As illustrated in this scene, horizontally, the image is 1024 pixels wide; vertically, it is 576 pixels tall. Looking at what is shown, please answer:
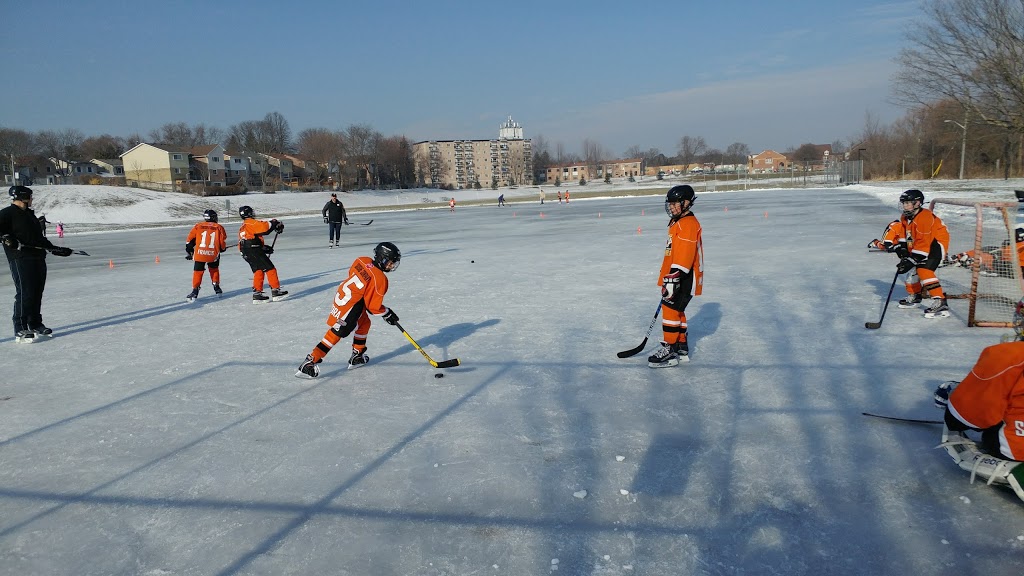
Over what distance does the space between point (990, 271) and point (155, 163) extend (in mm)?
89980

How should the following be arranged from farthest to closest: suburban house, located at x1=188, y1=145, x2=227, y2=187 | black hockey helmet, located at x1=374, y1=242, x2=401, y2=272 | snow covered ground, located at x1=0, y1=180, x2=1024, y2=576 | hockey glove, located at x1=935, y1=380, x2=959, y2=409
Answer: suburban house, located at x1=188, y1=145, x2=227, y2=187, black hockey helmet, located at x1=374, y1=242, x2=401, y2=272, hockey glove, located at x1=935, y1=380, x2=959, y2=409, snow covered ground, located at x1=0, y1=180, x2=1024, y2=576

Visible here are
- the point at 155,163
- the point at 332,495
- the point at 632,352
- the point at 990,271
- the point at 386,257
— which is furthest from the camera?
the point at 155,163

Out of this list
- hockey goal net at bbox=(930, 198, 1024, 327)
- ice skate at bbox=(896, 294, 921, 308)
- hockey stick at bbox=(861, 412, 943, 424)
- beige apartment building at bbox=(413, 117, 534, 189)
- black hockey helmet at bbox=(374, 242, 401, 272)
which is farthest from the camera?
beige apartment building at bbox=(413, 117, 534, 189)

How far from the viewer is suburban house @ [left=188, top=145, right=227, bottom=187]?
81.4 m

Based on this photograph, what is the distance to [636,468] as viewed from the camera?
3.61 m

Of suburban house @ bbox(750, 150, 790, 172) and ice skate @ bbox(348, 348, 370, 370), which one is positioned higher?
suburban house @ bbox(750, 150, 790, 172)

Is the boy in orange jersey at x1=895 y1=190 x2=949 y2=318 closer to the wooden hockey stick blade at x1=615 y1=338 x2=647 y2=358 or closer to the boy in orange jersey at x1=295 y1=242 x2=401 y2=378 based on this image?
the wooden hockey stick blade at x1=615 y1=338 x2=647 y2=358

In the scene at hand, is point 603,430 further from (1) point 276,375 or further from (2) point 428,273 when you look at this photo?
(2) point 428,273

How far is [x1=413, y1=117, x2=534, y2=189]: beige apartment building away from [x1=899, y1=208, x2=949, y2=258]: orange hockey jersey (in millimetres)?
120282

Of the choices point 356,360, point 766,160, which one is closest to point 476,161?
point 766,160

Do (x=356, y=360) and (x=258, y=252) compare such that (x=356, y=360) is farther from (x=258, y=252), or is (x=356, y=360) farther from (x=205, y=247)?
(x=205, y=247)

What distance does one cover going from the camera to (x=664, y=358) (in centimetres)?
556

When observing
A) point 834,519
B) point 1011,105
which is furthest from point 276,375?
point 1011,105

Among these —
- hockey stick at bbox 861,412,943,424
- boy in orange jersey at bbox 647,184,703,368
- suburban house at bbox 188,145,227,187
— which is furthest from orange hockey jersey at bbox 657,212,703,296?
suburban house at bbox 188,145,227,187
